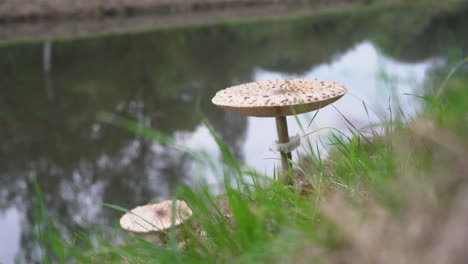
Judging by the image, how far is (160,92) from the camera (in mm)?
15852

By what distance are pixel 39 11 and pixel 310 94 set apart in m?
27.7

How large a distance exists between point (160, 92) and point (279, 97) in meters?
14.2

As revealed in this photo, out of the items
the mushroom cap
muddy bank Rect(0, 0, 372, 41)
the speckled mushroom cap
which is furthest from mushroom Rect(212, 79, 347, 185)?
muddy bank Rect(0, 0, 372, 41)

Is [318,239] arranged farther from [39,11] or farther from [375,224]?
[39,11]

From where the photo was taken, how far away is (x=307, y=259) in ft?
2.21

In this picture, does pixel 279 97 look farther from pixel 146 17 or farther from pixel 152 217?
pixel 146 17

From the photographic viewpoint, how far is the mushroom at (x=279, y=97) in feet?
6.19

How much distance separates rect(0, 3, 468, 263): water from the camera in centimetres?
263

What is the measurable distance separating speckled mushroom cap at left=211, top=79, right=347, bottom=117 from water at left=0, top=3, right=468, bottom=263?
2.8 inches

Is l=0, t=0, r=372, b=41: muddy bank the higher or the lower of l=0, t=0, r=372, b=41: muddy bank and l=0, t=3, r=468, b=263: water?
the higher

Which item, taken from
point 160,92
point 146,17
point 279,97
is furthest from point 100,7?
point 279,97

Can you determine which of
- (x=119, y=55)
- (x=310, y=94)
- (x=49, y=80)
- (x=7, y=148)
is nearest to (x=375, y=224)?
(x=310, y=94)

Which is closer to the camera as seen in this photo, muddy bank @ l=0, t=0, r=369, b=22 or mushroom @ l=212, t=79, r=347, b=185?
mushroom @ l=212, t=79, r=347, b=185

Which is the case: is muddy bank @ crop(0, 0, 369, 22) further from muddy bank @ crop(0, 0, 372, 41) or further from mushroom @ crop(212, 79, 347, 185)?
mushroom @ crop(212, 79, 347, 185)
